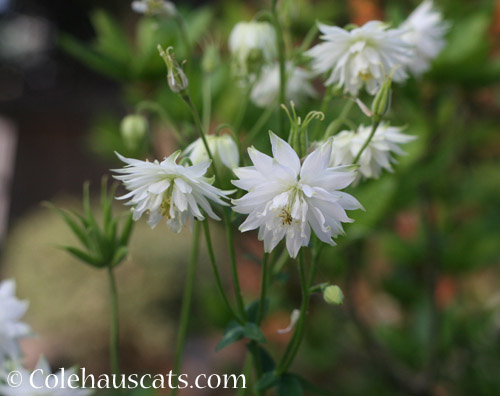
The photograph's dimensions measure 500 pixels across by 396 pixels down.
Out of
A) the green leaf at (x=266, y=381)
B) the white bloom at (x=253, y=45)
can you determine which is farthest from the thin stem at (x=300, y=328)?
the white bloom at (x=253, y=45)

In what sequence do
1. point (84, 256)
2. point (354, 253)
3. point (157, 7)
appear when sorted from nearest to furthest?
point (84, 256), point (157, 7), point (354, 253)

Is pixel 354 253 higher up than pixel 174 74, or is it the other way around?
pixel 174 74

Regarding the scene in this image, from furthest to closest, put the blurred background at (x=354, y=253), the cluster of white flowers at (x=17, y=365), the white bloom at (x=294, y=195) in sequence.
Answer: the blurred background at (x=354, y=253) → the cluster of white flowers at (x=17, y=365) → the white bloom at (x=294, y=195)

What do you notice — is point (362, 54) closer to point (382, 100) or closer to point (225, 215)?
point (382, 100)

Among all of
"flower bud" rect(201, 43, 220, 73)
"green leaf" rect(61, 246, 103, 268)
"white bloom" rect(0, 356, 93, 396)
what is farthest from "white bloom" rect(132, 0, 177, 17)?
"white bloom" rect(0, 356, 93, 396)

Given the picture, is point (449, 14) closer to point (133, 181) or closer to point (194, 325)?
point (133, 181)

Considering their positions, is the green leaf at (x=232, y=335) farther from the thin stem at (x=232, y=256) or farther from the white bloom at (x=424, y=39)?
the white bloom at (x=424, y=39)

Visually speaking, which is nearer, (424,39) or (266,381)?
(266,381)

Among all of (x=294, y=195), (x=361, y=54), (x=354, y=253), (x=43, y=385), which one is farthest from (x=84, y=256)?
(x=354, y=253)
